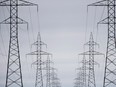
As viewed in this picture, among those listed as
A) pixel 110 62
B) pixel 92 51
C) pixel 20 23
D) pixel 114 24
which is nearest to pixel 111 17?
pixel 114 24

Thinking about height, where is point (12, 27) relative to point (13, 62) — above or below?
above

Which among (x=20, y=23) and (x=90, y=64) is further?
(x=90, y=64)

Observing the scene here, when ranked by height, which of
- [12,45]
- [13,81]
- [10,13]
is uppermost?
[10,13]

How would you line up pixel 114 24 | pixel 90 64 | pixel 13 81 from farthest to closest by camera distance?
pixel 90 64 < pixel 114 24 < pixel 13 81

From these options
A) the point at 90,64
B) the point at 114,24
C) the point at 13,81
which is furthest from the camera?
the point at 90,64

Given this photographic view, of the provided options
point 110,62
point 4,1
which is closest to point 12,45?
point 4,1

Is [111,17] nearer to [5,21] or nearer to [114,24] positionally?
[114,24]

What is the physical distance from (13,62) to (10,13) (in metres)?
5.67

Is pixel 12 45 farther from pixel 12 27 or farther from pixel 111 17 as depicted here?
pixel 111 17

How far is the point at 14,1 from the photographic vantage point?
55.5 meters

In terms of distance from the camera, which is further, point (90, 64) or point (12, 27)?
point (90, 64)

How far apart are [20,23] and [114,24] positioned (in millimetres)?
10473

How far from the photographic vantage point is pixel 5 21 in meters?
54.5

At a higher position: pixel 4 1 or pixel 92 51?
pixel 4 1
